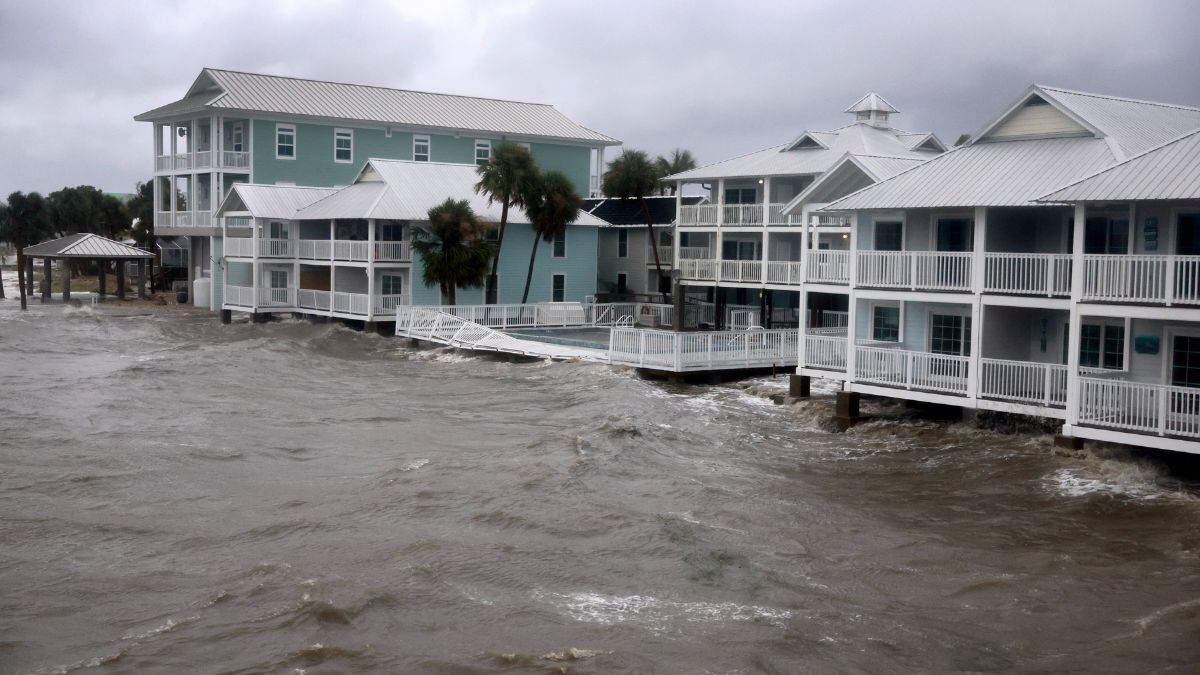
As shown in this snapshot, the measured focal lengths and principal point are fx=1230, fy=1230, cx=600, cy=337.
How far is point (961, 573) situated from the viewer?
661 inches

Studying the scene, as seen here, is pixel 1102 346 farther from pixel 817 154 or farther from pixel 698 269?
pixel 698 269

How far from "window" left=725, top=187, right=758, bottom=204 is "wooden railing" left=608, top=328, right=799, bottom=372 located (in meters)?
11.8

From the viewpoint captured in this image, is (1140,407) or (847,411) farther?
(847,411)

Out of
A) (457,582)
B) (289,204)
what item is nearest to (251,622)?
(457,582)

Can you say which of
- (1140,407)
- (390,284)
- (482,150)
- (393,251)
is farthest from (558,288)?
(1140,407)

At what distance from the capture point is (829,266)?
3022 cm

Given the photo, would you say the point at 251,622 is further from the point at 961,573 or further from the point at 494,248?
the point at 494,248

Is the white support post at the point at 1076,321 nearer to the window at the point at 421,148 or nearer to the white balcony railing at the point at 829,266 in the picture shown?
the white balcony railing at the point at 829,266

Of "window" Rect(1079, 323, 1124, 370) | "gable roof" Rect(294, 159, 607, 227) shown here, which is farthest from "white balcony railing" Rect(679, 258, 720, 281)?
"window" Rect(1079, 323, 1124, 370)

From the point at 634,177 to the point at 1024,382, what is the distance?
29070mm

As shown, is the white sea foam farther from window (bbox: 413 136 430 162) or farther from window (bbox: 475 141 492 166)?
window (bbox: 475 141 492 166)

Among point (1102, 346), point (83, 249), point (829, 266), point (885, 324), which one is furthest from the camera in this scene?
point (83, 249)

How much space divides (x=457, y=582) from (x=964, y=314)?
15.6m

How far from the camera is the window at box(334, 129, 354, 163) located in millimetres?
61719
